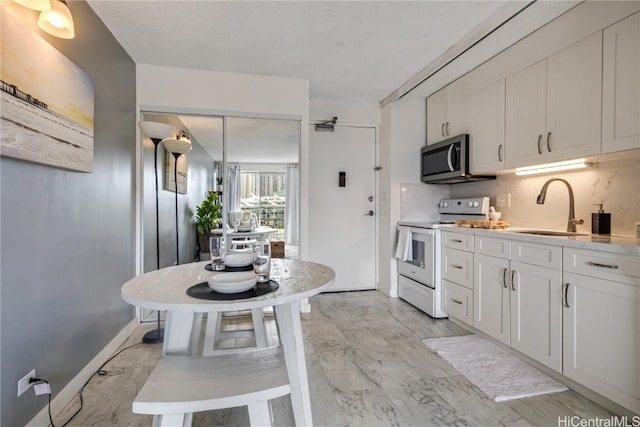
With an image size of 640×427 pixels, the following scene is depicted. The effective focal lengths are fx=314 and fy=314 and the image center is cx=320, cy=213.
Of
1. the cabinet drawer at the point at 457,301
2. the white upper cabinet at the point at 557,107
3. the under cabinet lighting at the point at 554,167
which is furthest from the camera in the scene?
the cabinet drawer at the point at 457,301

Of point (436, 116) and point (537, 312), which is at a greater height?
point (436, 116)

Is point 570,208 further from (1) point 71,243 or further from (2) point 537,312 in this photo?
(1) point 71,243

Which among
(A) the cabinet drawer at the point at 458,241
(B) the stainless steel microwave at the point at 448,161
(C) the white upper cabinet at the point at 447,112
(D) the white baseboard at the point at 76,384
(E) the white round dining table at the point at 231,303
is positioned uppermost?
(C) the white upper cabinet at the point at 447,112

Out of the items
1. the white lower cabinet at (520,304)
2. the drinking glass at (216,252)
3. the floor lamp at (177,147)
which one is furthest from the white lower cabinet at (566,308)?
the floor lamp at (177,147)

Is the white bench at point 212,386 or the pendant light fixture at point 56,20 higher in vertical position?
the pendant light fixture at point 56,20

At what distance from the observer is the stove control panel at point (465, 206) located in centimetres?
305

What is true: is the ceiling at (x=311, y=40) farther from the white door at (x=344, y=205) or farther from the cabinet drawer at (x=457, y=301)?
the cabinet drawer at (x=457, y=301)

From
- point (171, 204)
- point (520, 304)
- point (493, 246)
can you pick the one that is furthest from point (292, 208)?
point (520, 304)

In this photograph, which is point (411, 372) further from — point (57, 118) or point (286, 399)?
point (57, 118)

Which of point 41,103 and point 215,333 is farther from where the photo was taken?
point 215,333

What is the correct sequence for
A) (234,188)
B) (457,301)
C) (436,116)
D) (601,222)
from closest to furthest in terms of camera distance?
(601,222) → (457,301) → (234,188) → (436,116)

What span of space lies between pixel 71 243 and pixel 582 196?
3.37 m

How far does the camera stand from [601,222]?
82.2 inches

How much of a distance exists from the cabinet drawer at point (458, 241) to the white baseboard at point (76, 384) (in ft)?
9.24
